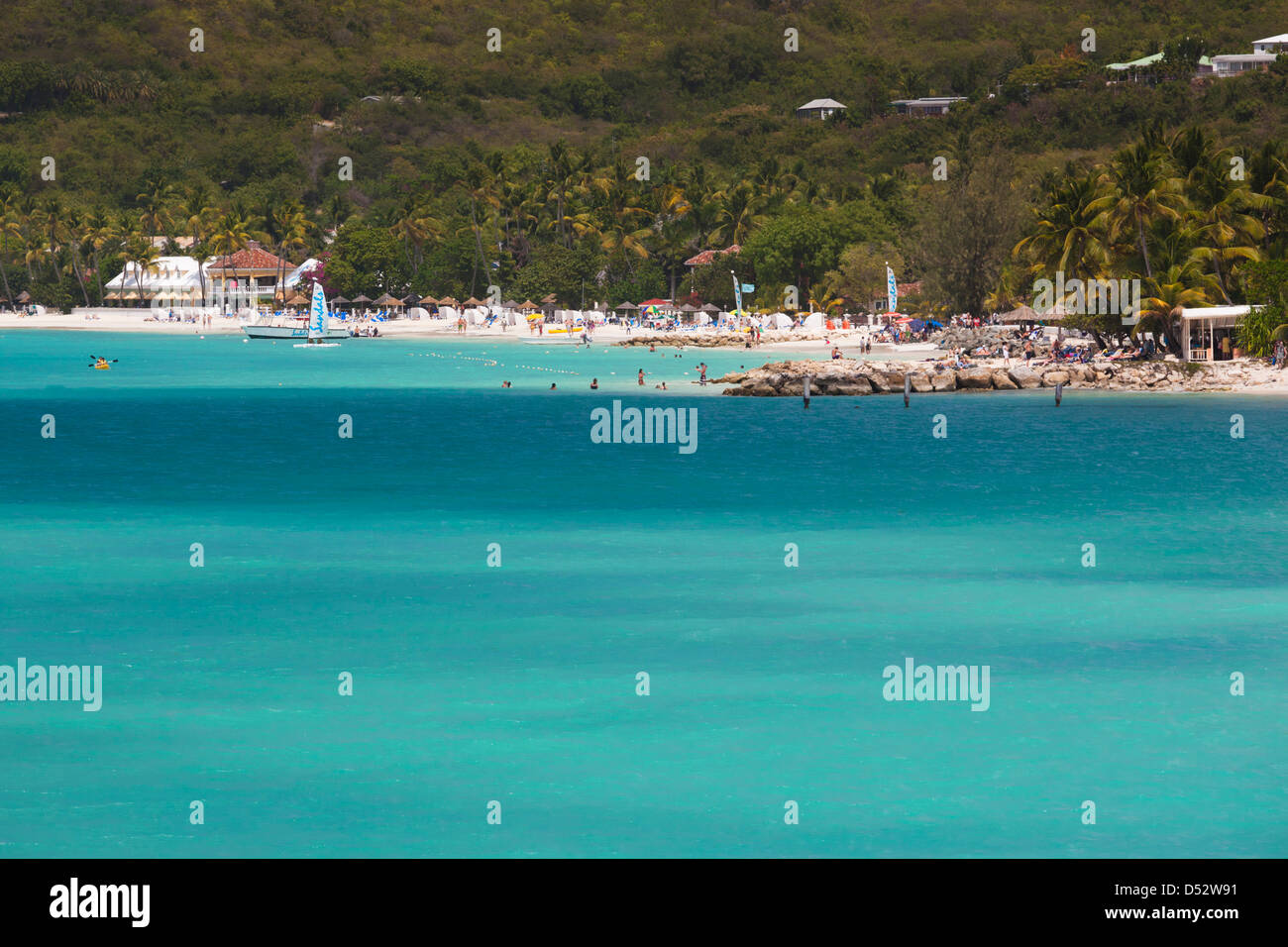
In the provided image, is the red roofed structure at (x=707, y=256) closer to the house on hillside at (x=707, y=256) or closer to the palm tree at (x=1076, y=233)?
the house on hillside at (x=707, y=256)

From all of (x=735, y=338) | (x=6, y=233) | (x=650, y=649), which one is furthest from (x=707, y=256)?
(x=650, y=649)

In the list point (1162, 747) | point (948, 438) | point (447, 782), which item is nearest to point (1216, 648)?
point (1162, 747)

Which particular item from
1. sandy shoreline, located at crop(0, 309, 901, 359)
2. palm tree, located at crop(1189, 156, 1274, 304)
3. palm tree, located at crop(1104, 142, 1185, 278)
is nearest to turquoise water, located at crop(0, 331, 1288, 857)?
palm tree, located at crop(1104, 142, 1185, 278)

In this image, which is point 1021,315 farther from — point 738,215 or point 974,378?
point 738,215

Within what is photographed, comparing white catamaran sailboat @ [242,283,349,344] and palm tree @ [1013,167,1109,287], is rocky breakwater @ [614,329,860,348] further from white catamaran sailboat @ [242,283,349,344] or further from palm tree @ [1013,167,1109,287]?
palm tree @ [1013,167,1109,287]

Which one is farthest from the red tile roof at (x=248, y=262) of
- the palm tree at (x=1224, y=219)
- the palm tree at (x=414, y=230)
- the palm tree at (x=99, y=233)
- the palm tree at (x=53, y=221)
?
the palm tree at (x=1224, y=219)

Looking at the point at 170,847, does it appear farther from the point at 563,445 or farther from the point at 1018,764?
the point at 563,445

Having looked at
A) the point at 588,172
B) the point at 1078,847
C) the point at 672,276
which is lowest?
the point at 1078,847
